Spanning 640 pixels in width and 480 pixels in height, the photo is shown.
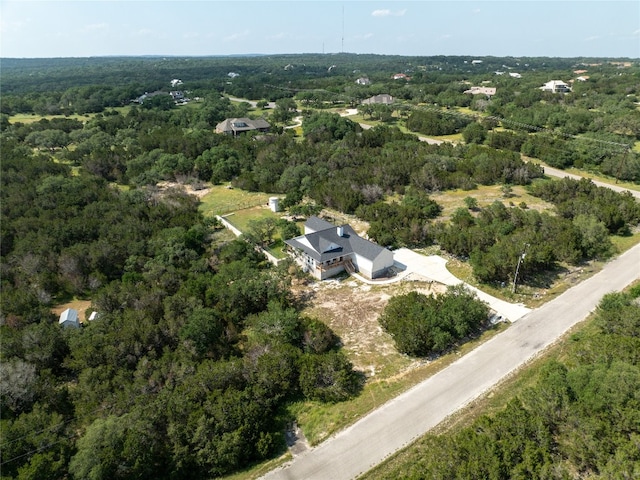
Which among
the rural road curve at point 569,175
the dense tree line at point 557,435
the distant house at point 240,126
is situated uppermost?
the distant house at point 240,126

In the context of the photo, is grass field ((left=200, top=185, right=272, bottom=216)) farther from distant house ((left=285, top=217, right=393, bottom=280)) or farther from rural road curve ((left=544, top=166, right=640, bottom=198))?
rural road curve ((left=544, top=166, right=640, bottom=198))

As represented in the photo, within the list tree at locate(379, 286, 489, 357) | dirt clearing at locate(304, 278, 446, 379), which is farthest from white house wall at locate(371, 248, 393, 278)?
tree at locate(379, 286, 489, 357)

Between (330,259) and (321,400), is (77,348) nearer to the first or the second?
(321,400)

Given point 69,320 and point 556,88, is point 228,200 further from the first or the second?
point 556,88

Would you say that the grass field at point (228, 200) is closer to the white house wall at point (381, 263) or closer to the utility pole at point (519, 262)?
the white house wall at point (381, 263)

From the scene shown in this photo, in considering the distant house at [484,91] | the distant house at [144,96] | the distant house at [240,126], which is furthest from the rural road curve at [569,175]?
the distant house at [144,96]
